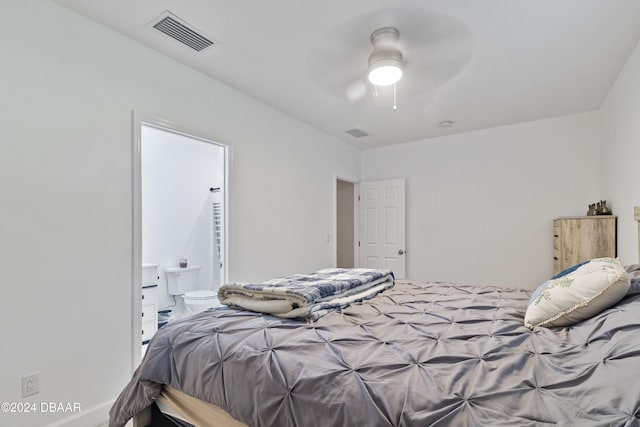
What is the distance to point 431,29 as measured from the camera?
85.1 inches

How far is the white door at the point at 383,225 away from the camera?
4938 mm

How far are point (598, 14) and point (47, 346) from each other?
3.99 meters

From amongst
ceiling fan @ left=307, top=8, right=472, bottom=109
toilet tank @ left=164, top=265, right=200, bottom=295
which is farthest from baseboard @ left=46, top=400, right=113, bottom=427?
ceiling fan @ left=307, top=8, right=472, bottom=109

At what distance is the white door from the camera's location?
494cm

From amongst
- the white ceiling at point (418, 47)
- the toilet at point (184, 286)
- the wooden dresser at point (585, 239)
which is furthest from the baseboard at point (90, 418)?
the wooden dresser at point (585, 239)

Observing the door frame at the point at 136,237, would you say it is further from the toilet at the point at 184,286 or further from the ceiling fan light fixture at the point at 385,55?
the ceiling fan light fixture at the point at 385,55

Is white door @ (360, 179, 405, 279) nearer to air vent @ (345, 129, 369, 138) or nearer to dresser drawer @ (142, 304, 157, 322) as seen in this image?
air vent @ (345, 129, 369, 138)

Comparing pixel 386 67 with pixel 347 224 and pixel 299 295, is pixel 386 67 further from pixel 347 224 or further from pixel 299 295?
pixel 347 224

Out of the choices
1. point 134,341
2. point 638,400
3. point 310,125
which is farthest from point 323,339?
point 310,125

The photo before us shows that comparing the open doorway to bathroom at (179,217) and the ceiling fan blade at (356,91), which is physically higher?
the ceiling fan blade at (356,91)

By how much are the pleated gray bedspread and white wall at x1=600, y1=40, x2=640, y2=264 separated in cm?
178

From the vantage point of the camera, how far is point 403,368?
3.44 feet

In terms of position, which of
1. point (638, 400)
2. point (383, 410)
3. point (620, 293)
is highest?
point (620, 293)

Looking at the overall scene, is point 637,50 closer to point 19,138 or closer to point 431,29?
point 431,29
